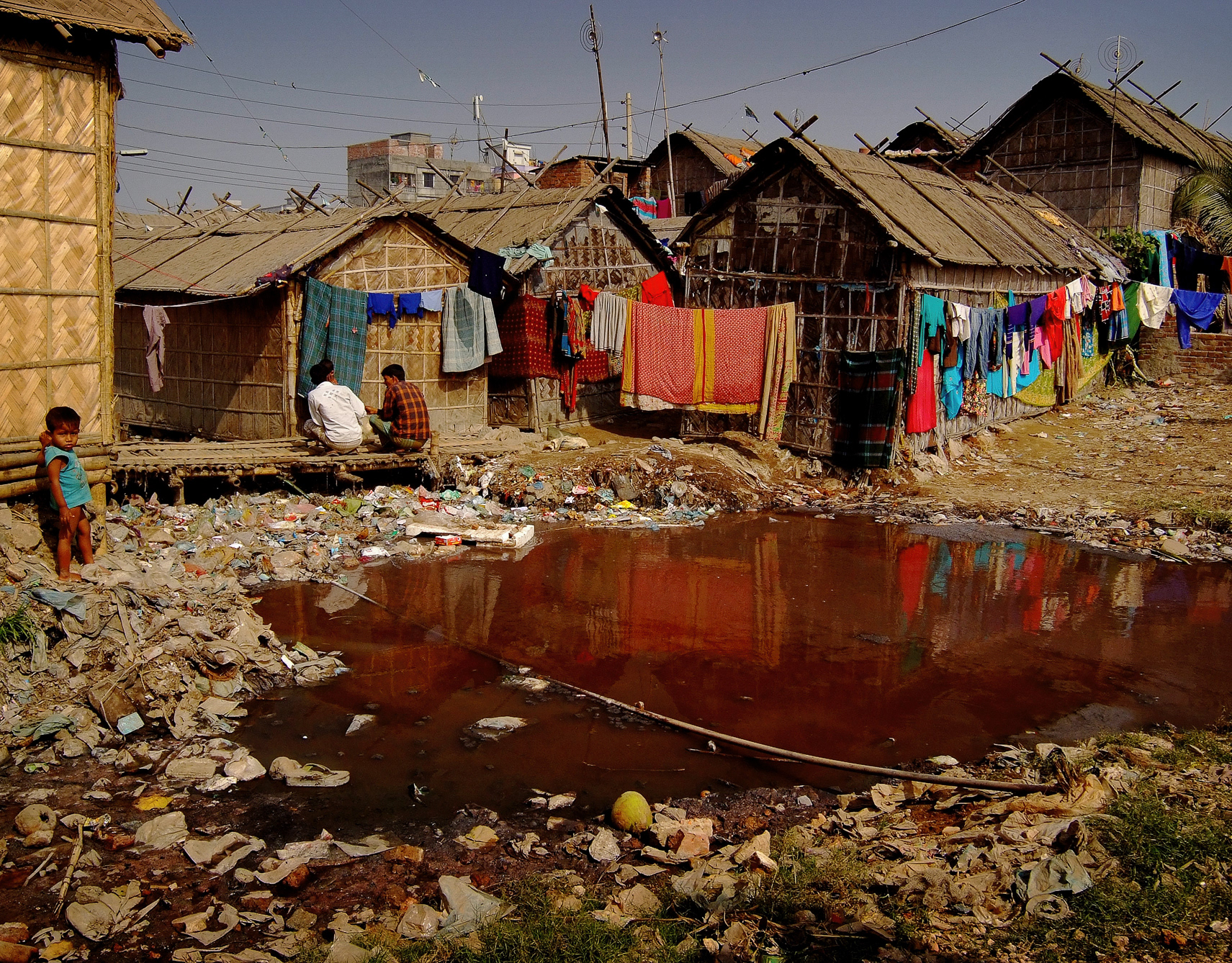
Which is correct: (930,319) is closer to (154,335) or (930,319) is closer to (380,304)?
(380,304)

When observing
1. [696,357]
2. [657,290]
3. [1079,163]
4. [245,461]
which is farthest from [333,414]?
[1079,163]

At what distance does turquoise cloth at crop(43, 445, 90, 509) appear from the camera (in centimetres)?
702

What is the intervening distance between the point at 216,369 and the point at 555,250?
5281 millimetres

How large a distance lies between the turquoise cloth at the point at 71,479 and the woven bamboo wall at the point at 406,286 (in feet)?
20.0

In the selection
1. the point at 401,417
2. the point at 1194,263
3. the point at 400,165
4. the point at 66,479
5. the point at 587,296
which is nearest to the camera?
the point at 66,479

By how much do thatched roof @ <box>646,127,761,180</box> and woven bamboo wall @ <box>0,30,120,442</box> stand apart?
20746 mm

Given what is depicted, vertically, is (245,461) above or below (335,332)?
below

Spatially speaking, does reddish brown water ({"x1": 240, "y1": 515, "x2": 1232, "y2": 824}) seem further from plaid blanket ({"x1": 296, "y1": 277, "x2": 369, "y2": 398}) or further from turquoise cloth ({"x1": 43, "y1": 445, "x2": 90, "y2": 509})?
plaid blanket ({"x1": 296, "y1": 277, "x2": 369, "y2": 398})

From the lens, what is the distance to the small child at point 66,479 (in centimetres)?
696

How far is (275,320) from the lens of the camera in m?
12.7

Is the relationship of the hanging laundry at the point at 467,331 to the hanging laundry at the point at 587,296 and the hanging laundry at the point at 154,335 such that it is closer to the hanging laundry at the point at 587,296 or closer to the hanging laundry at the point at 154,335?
the hanging laundry at the point at 587,296

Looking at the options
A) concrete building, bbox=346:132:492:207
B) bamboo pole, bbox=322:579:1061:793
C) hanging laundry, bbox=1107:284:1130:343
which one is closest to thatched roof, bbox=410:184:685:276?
hanging laundry, bbox=1107:284:1130:343

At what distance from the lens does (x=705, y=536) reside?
10766mm

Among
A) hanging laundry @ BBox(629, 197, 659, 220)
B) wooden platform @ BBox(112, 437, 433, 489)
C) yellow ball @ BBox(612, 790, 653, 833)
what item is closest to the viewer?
yellow ball @ BBox(612, 790, 653, 833)
